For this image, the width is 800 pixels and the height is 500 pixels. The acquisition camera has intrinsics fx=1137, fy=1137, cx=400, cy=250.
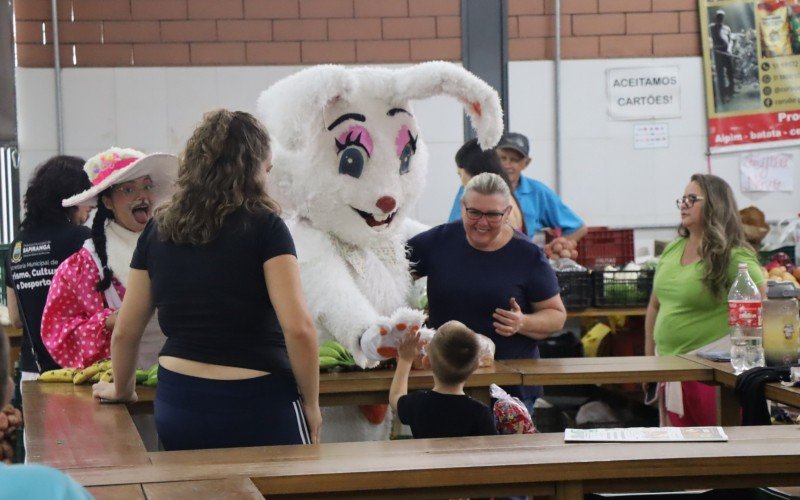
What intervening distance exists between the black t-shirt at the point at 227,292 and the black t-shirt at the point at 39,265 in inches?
54.1

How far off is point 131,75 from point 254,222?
15.5ft

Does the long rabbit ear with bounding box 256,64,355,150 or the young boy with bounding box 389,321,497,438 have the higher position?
the long rabbit ear with bounding box 256,64,355,150

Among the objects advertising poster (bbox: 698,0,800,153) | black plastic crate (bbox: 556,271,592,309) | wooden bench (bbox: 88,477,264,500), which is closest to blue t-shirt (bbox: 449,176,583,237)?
black plastic crate (bbox: 556,271,592,309)

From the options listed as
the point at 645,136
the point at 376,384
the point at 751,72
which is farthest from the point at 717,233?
the point at 751,72

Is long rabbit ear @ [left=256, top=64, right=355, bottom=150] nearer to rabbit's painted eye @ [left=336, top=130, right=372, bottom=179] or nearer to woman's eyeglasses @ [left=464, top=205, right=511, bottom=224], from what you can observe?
rabbit's painted eye @ [left=336, top=130, right=372, bottom=179]

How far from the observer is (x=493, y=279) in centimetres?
391

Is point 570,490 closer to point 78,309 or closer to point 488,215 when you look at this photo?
point 488,215

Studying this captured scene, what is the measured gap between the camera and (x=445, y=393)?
10.7 feet

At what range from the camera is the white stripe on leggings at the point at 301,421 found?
2.97 m

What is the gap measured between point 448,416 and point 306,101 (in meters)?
1.19

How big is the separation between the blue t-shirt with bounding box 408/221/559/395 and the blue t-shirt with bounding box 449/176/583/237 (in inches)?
86.7

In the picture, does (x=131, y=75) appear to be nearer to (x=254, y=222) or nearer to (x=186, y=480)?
(x=254, y=222)

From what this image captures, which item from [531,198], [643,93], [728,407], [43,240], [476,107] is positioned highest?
[643,93]

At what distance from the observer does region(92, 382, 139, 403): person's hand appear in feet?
11.0
